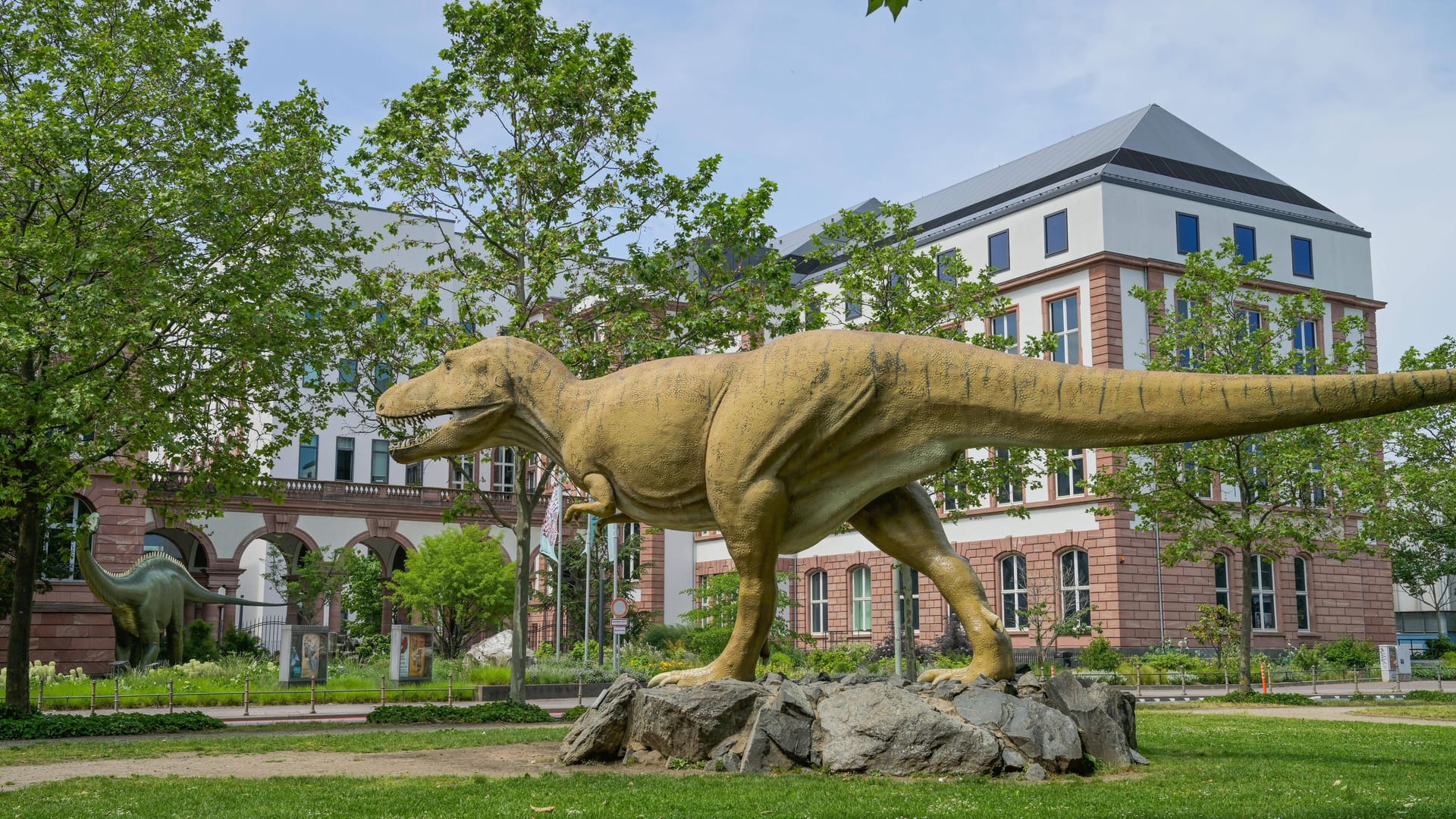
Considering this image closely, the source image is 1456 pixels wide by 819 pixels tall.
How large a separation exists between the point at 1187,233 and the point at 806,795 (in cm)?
3365

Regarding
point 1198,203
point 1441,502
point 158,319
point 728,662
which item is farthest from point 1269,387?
point 1198,203

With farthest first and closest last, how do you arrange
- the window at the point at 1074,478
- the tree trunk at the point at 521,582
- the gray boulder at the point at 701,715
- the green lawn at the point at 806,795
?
the window at the point at 1074,478 < the tree trunk at the point at 521,582 < the gray boulder at the point at 701,715 < the green lawn at the point at 806,795

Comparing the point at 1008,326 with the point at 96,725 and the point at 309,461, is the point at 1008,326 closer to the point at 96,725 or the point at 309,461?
the point at 309,461

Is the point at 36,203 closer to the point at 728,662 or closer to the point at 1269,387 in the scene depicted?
the point at 728,662

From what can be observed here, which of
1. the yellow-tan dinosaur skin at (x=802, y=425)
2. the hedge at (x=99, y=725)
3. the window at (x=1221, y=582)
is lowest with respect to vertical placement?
the hedge at (x=99, y=725)

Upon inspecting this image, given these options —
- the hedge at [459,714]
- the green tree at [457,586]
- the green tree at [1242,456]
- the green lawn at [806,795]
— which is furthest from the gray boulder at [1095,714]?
the green tree at [457,586]

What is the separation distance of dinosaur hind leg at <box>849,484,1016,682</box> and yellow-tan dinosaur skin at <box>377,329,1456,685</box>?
14 millimetres

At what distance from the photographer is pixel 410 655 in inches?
1106

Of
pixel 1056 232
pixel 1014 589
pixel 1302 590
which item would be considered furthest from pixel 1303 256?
pixel 1014 589

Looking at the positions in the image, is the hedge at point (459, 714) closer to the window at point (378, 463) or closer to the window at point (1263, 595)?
the window at point (1263, 595)

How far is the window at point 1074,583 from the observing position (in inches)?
1435

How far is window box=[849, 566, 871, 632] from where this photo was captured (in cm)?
4350

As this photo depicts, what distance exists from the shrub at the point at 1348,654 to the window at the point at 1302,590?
1.88 metres

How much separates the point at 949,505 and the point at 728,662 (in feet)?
93.9
